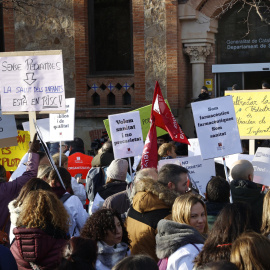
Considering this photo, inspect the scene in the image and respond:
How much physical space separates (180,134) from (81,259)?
14.8ft

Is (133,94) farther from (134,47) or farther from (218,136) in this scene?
(218,136)

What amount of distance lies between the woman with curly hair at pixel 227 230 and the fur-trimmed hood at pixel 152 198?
35.9 inches

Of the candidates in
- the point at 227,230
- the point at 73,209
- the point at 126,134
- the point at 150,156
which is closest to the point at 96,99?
the point at 126,134

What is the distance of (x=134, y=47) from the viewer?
14.3 metres

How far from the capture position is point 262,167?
6.94 metres

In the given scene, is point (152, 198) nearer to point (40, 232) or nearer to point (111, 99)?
point (40, 232)

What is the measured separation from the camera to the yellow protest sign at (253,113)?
27.0 ft

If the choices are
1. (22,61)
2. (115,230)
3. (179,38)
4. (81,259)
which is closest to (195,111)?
(22,61)

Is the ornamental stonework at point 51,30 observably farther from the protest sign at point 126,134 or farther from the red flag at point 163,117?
the red flag at point 163,117

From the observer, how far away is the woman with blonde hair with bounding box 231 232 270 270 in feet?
9.59

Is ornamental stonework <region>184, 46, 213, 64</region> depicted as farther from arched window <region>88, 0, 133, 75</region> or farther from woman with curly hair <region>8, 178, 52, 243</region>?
woman with curly hair <region>8, 178, 52, 243</region>

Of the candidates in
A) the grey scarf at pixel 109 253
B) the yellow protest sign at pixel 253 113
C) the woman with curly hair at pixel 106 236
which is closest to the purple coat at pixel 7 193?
the woman with curly hair at pixel 106 236

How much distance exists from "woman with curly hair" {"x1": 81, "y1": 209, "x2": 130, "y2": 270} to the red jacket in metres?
0.22

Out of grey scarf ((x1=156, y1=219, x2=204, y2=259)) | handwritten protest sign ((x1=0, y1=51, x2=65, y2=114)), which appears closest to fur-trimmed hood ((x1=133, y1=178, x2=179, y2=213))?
grey scarf ((x1=156, y1=219, x2=204, y2=259))
